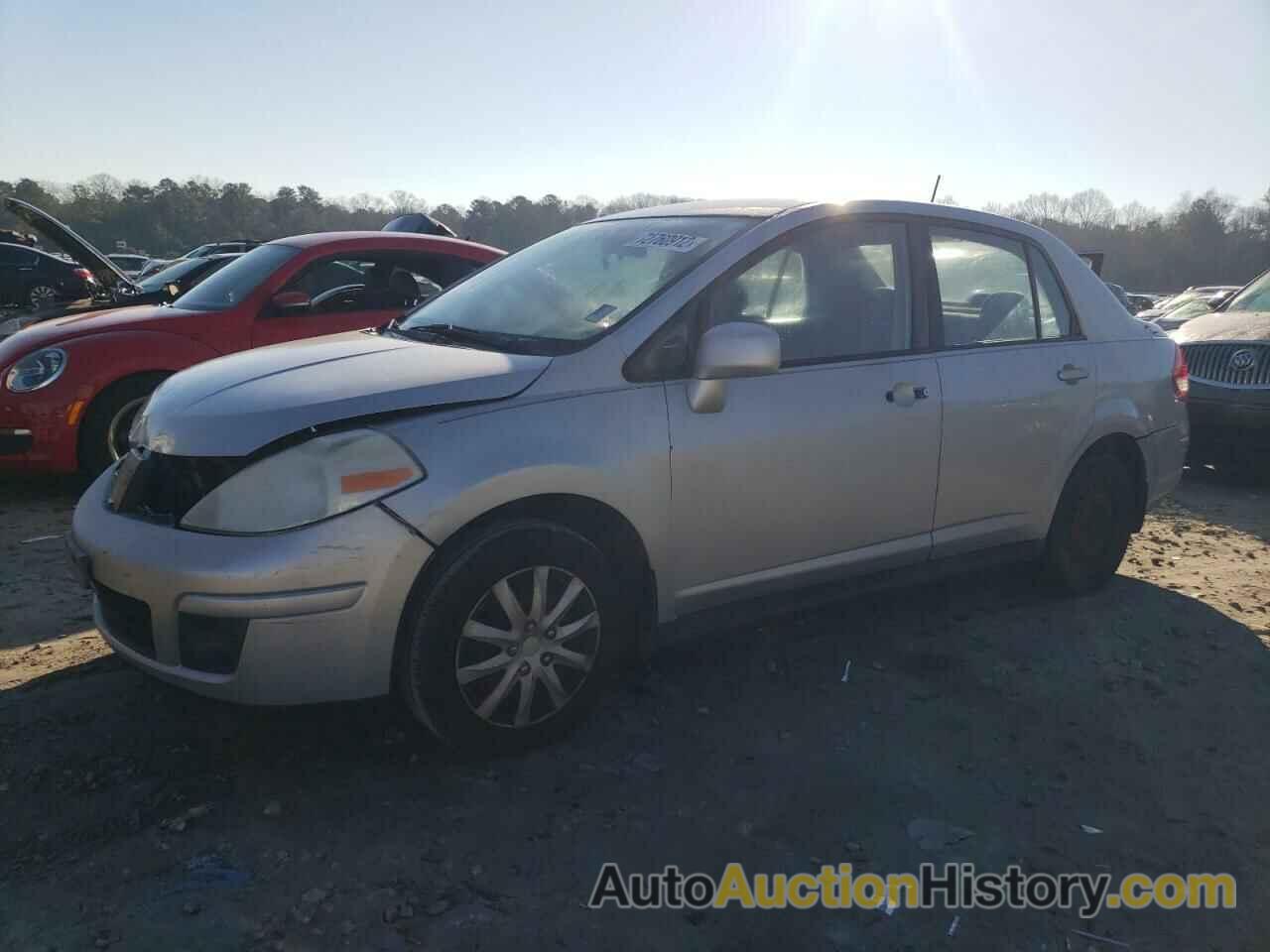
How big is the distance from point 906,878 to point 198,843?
1.84 meters

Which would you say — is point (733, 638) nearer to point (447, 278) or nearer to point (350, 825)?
point (350, 825)

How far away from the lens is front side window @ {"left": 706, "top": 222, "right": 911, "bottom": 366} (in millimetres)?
3287

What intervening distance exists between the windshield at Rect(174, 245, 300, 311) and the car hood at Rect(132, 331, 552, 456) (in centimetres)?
301

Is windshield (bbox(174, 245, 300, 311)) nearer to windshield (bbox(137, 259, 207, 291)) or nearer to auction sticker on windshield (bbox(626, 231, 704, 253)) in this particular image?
windshield (bbox(137, 259, 207, 291))

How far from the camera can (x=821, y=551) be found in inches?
135

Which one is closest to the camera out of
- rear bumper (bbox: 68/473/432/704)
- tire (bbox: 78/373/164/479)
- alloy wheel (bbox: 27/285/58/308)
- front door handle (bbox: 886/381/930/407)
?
rear bumper (bbox: 68/473/432/704)

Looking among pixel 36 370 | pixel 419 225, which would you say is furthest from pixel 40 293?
pixel 36 370

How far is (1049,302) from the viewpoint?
4.19 m

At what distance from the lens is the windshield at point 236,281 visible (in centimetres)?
594

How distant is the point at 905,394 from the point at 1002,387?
0.59 meters

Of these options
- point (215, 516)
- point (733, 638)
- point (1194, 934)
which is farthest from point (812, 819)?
point (215, 516)

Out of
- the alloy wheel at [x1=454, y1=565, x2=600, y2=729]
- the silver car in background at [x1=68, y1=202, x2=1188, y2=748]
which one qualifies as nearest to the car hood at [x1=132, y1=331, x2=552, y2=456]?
the silver car in background at [x1=68, y1=202, x2=1188, y2=748]

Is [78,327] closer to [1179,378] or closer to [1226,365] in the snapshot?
[1179,378]

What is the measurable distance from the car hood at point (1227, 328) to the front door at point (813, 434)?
16.5 feet
